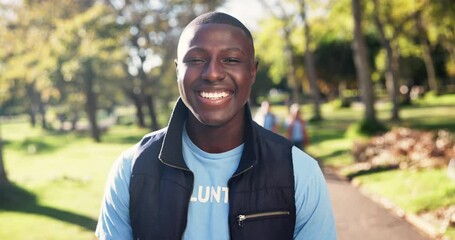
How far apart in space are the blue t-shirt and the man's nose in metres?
0.37

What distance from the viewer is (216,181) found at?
6.57 feet

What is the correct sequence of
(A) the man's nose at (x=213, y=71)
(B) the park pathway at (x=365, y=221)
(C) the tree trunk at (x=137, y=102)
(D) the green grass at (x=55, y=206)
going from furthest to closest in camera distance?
(C) the tree trunk at (x=137, y=102) < (D) the green grass at (x=55, y=206) < (B) the park pathway at (x=365, y=221) < (A) the man's nose at (x=213, y=71)

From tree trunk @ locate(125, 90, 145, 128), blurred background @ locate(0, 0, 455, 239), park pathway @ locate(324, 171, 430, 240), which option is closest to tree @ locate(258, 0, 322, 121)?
blurred background @ locate(0, 0, 455, 239)

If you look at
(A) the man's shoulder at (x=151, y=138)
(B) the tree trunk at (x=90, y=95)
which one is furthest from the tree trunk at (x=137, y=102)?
(A) the man's shoulder at (x=151, y=138)

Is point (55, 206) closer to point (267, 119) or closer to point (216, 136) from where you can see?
point (267, 119)

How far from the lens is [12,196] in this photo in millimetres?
9242

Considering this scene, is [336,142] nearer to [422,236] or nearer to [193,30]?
[422,236]

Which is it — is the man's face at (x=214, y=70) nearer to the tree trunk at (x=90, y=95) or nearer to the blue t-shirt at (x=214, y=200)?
the blue t-shirt at (x=214, y=200)

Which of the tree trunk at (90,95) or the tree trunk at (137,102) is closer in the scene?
the tree trunk at (90,95)

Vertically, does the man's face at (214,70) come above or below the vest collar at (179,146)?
above

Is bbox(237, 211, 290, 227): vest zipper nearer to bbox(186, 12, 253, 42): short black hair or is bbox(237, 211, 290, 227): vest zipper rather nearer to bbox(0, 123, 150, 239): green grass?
bbox(186, 12, 253, 42): short black hair

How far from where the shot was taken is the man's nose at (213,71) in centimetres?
192

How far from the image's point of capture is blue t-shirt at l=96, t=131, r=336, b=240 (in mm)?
1955

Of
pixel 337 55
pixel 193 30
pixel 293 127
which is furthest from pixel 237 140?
pixel 337 55
